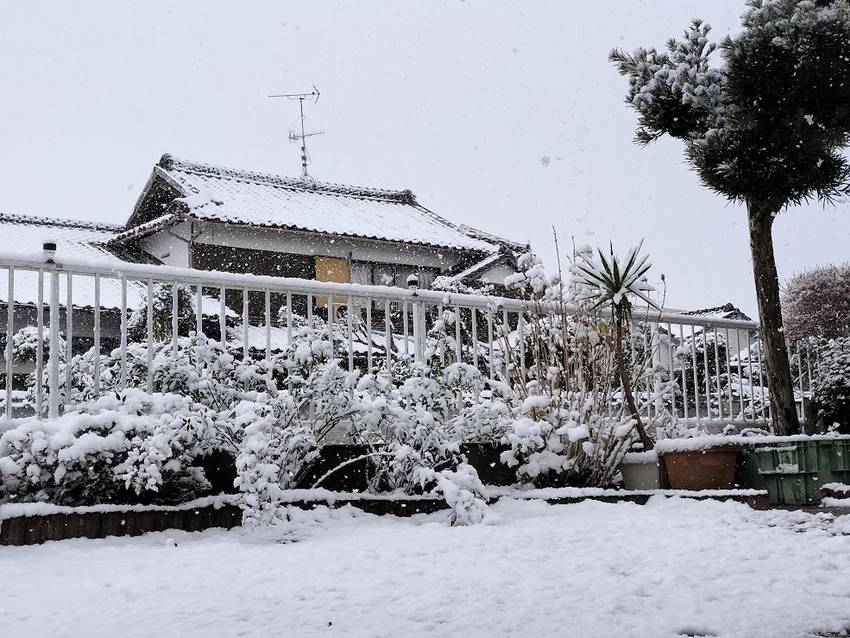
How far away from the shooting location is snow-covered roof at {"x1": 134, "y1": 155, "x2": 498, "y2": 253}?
51.0ft

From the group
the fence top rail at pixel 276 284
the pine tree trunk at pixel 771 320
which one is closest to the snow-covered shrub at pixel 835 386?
the pine tree trunk at pixel 771 320

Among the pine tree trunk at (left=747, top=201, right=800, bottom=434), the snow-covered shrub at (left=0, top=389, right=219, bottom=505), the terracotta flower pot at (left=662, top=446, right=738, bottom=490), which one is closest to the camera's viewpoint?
the snow-covered shrub at (left=0, top=389, right=219, bottom=505)

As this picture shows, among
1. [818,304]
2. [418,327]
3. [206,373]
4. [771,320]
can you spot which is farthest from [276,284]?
[818,304]

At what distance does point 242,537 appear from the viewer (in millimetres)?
3283

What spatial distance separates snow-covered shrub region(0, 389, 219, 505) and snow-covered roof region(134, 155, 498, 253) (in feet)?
38.0

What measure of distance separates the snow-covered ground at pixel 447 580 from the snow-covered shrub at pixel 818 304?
4149 millimetres

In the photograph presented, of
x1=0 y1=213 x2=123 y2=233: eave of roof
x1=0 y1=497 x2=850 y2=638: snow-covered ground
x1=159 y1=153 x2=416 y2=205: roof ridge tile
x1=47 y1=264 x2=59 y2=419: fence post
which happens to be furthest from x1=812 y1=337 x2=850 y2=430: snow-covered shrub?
x1=0 y1=213 x2=123 y2=233: eave of roof

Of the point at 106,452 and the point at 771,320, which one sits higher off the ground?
the point at 771,320

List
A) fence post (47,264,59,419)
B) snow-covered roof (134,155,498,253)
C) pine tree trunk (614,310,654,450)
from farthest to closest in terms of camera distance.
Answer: snow-covered roof (134,155,498,253) → pine tree trunk (614,310,654,450) → fence post (47,264,59,419)

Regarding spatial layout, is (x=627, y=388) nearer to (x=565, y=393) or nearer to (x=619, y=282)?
(x=565, y=393)

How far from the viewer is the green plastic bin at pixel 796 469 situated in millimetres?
4219

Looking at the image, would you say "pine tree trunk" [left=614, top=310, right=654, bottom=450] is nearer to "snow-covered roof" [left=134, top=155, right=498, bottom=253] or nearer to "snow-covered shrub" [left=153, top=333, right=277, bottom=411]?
"snow-covered shrub" [left=153, top=333, right=277, bottom=411]

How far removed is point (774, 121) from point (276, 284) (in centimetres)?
349

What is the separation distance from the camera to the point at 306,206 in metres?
17.5
